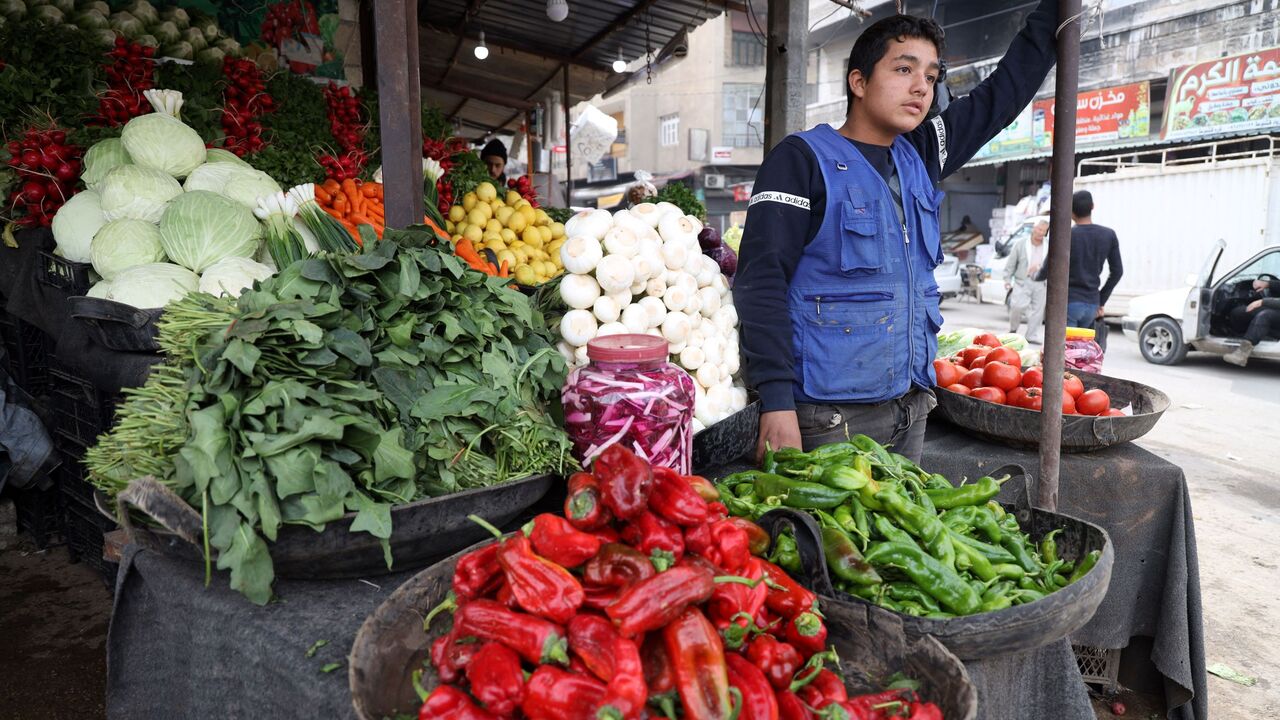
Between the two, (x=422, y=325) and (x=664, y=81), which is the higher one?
(x=664, y=81)

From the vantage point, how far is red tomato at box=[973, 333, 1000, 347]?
431cm

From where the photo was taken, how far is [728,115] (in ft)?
109

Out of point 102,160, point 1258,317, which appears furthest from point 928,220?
point 1258,317

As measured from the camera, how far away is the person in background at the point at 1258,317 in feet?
32.8

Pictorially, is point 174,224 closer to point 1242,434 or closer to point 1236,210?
point 1242,434

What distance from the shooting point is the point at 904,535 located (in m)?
1.84

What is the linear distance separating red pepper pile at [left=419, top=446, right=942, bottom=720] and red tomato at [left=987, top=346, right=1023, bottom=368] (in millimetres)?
2694

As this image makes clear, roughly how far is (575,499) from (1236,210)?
58.9 feet

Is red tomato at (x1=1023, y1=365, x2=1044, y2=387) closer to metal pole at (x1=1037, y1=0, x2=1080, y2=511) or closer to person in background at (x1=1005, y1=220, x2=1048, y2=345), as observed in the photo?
metal pole at (x1=1037, y1=0, x2=1080, y2=511)

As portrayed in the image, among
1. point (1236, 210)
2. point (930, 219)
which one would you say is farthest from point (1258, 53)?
point (930, 219)

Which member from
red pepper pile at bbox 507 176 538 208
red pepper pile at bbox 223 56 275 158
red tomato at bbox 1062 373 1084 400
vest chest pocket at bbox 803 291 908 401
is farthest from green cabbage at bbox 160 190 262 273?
red tomato at bbox 1062 373 1084 400

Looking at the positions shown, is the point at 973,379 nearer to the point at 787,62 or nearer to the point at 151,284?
the point at 787,62

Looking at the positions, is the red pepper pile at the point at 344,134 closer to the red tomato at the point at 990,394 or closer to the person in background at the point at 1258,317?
the red tomato at the point at 990,394

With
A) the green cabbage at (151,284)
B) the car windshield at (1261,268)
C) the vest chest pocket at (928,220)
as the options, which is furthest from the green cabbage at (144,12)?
the car windshield at (1261,268)
